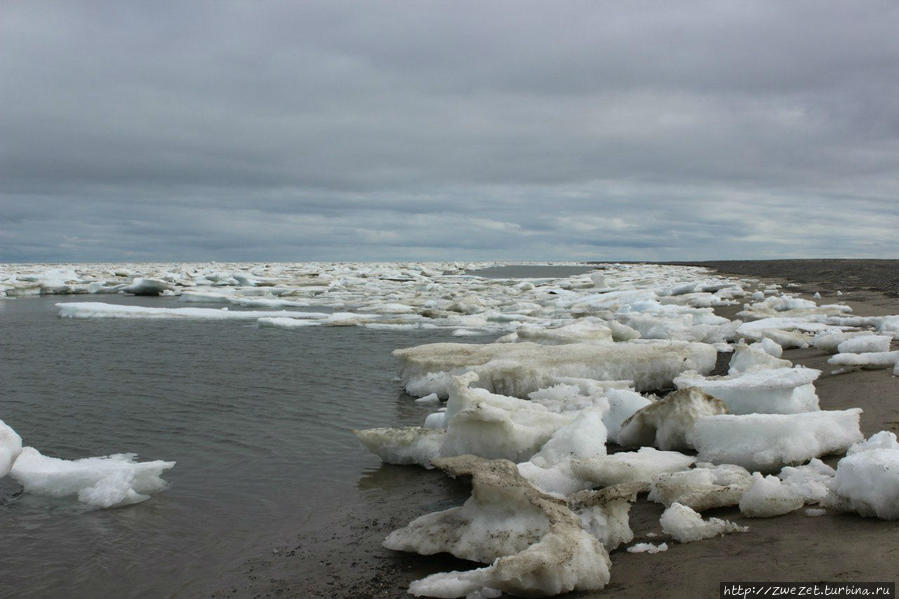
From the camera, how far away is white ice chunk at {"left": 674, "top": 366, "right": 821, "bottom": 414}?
5180mm

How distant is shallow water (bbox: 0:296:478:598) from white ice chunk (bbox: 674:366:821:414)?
9.28 feet

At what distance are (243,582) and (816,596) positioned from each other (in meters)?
2.63

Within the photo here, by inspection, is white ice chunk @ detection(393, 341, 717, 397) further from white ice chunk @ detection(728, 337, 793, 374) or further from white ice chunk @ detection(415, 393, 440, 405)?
white ice chunk @ detection(728, 337, 793, 374)

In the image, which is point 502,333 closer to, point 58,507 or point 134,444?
point 134,444

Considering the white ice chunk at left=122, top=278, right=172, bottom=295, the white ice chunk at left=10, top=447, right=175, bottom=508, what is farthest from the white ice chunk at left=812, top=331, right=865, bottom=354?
the white ice chunk at left=122, top=278, right=172, bottom=295

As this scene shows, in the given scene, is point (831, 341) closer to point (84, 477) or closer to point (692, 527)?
point (692, 527)

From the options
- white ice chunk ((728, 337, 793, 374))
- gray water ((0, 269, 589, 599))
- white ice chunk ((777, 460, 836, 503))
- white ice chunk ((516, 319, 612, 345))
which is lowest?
gray water ((0, 269, 589, 599))

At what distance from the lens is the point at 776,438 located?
14.4 feet

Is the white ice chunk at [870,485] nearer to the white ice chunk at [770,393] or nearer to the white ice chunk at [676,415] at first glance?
the white ice chunk at [676,415]

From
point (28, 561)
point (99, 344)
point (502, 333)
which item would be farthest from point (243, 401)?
point (502, 333)

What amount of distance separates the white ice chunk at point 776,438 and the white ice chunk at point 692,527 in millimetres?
1030

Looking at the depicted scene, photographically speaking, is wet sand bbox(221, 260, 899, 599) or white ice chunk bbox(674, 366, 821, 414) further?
white ice chunk bbox(674, 366, 821, 414)

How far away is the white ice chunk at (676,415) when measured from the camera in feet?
16.1

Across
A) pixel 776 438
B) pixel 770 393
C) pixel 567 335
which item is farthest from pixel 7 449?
pixel 567 335
